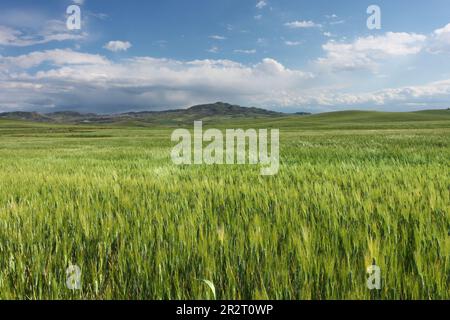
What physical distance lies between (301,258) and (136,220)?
1745 millimetres

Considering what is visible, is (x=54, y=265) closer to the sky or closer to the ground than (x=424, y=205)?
closer to the ground

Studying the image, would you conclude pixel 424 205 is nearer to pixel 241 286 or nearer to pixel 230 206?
pixel 230 206

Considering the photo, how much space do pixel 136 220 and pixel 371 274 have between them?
2.14 m

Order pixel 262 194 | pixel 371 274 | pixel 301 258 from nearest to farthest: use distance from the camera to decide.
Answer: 1. pixel 371 274
2. pixel 301 258
3. pixel 262 194

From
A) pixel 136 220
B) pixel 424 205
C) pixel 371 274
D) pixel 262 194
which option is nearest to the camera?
pixel 371 274

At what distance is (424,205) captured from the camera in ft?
11.1

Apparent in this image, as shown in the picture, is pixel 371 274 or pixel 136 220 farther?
pixel 136 220
